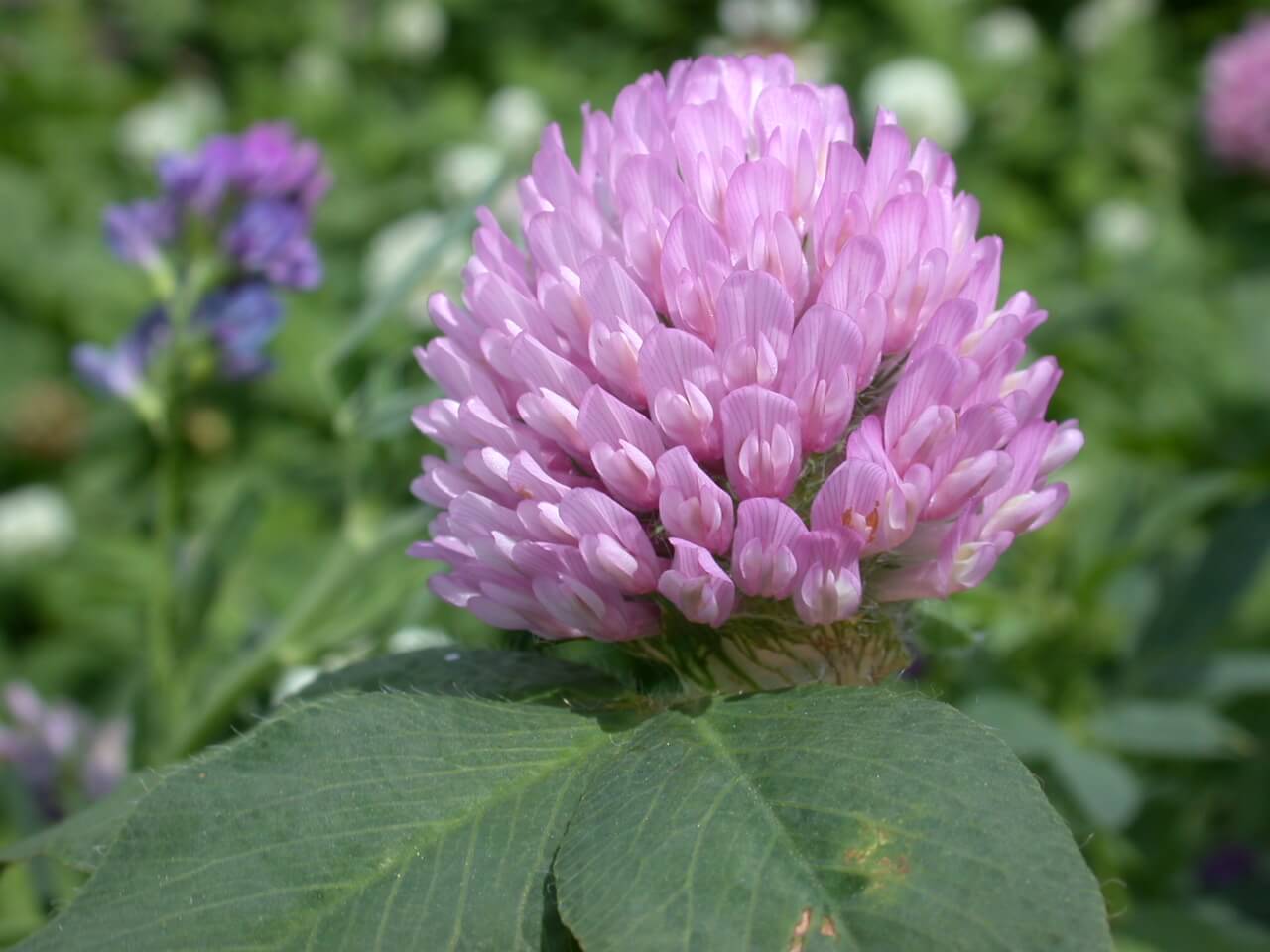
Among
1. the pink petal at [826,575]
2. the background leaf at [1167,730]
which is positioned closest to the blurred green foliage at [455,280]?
the background leaf at [1167,730]

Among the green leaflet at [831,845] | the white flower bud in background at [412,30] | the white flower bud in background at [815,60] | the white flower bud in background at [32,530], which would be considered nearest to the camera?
the green leaflet at [831,845]

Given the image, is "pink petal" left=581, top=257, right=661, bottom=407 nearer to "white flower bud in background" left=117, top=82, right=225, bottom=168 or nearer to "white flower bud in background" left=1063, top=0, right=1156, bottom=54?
"white flower bud in background" left=117, top=82, right=225, bottom=168

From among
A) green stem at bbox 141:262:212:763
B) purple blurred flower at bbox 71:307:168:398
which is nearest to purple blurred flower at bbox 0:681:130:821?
green stem at bbox 141:262:212:763

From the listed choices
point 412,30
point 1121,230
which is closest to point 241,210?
point 1121,230

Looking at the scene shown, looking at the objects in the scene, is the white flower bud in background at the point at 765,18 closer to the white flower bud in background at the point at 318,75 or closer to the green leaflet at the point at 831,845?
the white flower bud in background at the point at 318,75

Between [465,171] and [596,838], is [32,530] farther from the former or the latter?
[596,838]

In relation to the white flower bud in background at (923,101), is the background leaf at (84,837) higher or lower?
lower
